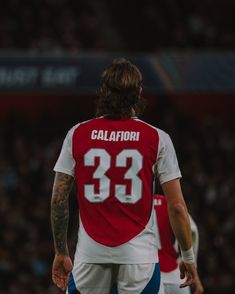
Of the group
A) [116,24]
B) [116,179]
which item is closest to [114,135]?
[116,179]

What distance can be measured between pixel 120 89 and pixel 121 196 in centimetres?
51

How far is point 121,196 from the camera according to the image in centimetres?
436

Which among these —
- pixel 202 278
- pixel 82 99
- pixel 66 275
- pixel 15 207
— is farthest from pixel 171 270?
pixel 82 99

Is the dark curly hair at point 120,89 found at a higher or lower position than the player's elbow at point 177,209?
higher

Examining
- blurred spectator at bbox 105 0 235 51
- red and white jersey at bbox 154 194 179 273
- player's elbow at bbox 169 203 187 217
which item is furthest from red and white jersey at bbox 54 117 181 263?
blurred spectator at bbox 105 0 235 51

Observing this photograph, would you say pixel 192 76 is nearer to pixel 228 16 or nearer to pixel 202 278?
pixel 202 278

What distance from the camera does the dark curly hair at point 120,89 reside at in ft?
14.4

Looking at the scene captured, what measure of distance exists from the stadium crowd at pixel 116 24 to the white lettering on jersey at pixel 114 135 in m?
8.58

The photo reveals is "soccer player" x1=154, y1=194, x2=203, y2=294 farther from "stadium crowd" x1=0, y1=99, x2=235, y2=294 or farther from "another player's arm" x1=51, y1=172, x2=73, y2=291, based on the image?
"stadium crowd" x1=0, y1=99, x2=235, y2=294

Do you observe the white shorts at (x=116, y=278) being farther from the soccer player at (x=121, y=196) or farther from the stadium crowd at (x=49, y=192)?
the stadium crowd at (x=49, y=192)

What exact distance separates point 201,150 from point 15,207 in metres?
2.87

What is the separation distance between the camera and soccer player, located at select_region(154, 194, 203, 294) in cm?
612

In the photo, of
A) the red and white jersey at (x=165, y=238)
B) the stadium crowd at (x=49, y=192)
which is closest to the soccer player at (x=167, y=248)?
the red and white jersey at (x=165, y=238)

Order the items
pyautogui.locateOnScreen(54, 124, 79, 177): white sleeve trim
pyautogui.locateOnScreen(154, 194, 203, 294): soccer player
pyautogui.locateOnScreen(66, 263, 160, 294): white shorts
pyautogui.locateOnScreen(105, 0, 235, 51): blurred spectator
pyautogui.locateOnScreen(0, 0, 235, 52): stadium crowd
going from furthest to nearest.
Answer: pyautogui.locateOnScreen(105, 0, 235, 51): blurred spectator
pyautogui.locateOnScreen(0, 0, 235, 52): stadium crowd
pyautogui.locateOnScreen(154, 194, 203, 294): soccer player
pyautogui.locateOnScreen(54, 124, 79, 177): white sleeve trim
pyautogui.locateOnScreen(66, 263, 160, 294): white shorts
